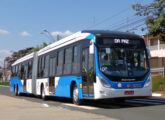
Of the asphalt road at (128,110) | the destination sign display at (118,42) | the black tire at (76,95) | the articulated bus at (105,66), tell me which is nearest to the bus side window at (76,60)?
the articulated bus at (105,66)

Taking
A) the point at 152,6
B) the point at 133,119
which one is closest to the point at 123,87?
the point at 133,119

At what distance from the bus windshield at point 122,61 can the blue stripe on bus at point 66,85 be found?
1726 millimetres

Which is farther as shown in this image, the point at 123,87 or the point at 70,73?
the point at 70,73

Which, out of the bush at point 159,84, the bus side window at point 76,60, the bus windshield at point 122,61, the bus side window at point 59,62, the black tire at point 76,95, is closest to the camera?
the bus windshield at point 122,61

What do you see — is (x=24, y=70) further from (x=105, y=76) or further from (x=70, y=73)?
(x=105, y=76)

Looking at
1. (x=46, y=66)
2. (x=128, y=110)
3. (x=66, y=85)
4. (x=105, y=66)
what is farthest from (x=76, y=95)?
(x=46, y=66)

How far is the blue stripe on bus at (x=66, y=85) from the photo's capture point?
44.9ft

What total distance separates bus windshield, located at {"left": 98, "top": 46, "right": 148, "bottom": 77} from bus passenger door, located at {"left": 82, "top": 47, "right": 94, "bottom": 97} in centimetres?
59

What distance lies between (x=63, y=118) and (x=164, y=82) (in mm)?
17839

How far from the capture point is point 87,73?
511 inches

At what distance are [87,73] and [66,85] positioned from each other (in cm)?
255

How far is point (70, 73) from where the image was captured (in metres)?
14.8

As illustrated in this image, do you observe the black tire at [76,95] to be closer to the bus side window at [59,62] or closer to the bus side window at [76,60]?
the bus side window at [76,60]

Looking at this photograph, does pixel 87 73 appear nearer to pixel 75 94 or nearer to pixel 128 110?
pixel 75 94
